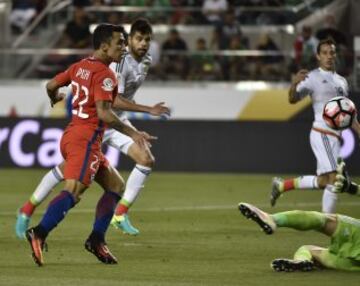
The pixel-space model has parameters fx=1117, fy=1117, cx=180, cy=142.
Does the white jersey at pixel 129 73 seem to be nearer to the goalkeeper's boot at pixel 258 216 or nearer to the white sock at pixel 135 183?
the white sock at pixel 135 183

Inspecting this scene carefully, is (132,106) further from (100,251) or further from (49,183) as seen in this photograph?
(100,251)

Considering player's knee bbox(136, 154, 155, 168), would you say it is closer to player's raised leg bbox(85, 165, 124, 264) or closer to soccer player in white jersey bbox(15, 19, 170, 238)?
soccer player in white jersey bbox(15, 19, 170, 238)

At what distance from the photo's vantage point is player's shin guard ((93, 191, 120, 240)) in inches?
383

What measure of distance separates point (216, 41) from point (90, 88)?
1370cm

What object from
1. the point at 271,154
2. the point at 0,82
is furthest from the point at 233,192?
the point at 0,82

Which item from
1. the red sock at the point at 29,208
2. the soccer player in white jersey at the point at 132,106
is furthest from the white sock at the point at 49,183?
the soccer player in white jersey at the point at 132,106

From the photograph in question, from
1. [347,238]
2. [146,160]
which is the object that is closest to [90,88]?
[347,238]

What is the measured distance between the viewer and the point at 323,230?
8.77 m

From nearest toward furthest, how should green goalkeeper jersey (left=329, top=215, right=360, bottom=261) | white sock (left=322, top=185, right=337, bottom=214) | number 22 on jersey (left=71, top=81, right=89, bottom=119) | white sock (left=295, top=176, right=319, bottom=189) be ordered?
green goalkeeper jersey (left=329, top=215, right=360, bottom=261) < number 22 on jersey (left=71, top=81, right=89, bottom=119) < white sock (left=322, top=185, right=337, bottom=214) < white sock (left=295, top=176, right=319, bottom=189)

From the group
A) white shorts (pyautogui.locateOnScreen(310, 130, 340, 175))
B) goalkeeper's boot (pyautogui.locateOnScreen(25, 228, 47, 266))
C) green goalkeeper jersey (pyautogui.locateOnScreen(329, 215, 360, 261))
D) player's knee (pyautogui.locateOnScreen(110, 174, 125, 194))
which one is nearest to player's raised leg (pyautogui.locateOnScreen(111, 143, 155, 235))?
white shorts (pyautogui.locateOnScreen(310, 130, 340, 175))

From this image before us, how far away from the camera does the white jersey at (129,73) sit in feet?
40.7

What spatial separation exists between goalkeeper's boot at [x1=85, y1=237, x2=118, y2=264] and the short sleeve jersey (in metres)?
1.02

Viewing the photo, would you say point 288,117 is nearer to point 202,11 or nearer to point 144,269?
point 202,11

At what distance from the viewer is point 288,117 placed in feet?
70.7
